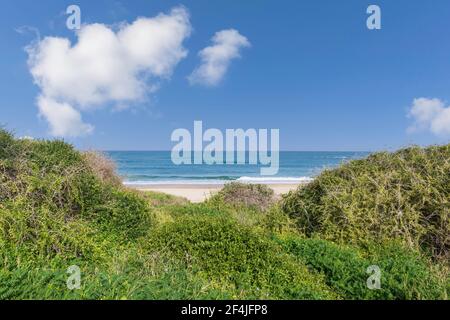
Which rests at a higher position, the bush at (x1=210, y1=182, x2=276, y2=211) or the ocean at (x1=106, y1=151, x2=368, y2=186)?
the ocean at (x1=106, y1=151, x2=368, y2=186)

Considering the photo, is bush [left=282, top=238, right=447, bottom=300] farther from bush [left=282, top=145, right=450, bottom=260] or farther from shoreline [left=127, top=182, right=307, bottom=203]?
shoreline [left=127, top=182, right=307, bottom=203]

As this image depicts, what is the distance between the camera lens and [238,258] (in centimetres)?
522

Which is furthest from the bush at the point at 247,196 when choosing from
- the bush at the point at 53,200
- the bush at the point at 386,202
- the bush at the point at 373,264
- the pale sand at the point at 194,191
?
the pale sand at the point at 194,191

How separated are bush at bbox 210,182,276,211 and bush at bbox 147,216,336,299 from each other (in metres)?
8.51

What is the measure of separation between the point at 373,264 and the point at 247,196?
934 centimetres

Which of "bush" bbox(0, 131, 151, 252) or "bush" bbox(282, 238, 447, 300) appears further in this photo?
"bush" bbox(0, 131, 151, 252)

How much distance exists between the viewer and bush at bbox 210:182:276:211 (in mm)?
14492

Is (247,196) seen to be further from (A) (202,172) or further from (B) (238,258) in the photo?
(A) (202,172)

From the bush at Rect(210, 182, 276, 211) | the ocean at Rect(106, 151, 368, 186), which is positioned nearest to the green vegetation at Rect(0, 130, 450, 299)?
the bush at Rect(210, 182, 276, 211)

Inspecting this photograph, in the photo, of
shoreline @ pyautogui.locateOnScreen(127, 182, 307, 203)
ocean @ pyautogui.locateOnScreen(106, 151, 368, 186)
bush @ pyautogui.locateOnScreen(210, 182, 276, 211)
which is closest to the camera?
bush @ pyautogui.locateOnScreen(210, 182, 276, 211)

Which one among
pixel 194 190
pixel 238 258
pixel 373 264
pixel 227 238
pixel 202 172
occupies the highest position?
pixel 202 172

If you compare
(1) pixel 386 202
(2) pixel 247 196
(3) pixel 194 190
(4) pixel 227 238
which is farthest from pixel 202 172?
(4) pixel 227 238

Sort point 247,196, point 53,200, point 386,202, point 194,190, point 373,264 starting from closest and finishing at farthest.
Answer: point 373,264 < point 53,200 < point 386,202 < point 247,196 < point 194,190

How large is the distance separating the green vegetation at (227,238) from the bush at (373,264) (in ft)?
0.06
